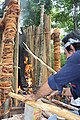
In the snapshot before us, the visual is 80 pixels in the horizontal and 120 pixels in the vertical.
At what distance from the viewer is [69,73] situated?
212cm

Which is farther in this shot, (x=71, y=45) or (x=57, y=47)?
(x=57, y=47)

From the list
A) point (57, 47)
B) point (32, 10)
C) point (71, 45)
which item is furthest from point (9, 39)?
point (32, 10)

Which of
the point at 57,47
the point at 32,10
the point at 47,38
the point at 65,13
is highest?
the point at 32,10

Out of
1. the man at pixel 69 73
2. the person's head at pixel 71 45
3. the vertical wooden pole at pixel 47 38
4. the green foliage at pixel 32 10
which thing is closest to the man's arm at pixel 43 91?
the man at pixel 69 73

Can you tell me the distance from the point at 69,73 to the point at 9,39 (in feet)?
8.47

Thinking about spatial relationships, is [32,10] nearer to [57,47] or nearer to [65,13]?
[65,13]

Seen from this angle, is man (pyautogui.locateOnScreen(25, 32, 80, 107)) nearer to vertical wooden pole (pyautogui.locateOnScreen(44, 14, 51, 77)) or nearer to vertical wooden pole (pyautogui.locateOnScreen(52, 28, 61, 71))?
vertical wooden pole (pyautogui.locateOnScreen(44, 14, 51, 77))

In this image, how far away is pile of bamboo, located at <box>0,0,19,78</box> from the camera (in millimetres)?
4449

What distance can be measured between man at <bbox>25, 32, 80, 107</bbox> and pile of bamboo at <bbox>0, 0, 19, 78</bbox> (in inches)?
81.0

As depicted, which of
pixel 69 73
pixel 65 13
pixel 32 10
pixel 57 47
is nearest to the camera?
pixel 69 73

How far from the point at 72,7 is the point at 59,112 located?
12697 mm

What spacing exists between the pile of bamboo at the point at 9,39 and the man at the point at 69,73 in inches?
81.0

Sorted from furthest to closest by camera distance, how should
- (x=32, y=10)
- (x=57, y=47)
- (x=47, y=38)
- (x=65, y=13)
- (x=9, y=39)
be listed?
(x=65, y=13)
(x=32, y=10)
(x=57, y=47)
(x=47, y=38)
(x=9, y=39)

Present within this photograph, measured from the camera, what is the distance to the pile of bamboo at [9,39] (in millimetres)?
4449
